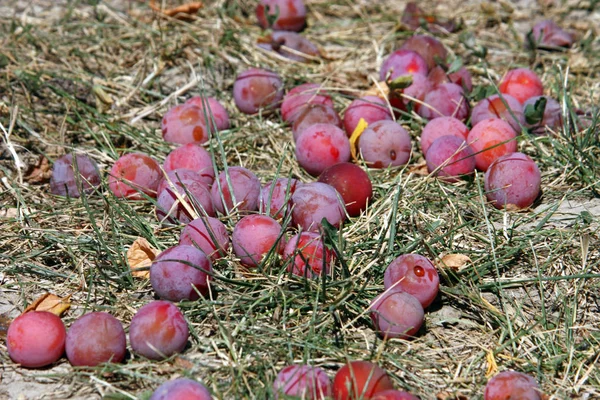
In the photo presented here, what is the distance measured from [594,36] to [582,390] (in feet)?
8.14

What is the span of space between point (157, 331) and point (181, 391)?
0.78 feet

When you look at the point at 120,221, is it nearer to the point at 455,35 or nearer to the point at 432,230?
the point at 432,230

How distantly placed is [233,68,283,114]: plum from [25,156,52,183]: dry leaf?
33.2 inches

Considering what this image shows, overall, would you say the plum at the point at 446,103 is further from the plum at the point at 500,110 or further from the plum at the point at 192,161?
the plum at the point at 192,161

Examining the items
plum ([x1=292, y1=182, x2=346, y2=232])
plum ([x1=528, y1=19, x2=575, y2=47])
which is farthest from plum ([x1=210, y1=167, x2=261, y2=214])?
plum ([x1=528, y1=19, x2=575, y2=47])

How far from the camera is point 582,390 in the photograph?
1.91 metres

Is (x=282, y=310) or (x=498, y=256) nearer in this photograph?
(x=282, y=310)

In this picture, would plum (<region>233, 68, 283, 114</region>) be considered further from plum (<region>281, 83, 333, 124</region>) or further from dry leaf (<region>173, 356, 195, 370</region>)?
dry leaf (<region>173, 356, 195, 370</region>)

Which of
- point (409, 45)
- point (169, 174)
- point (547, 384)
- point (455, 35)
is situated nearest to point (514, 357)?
point (547, 384)

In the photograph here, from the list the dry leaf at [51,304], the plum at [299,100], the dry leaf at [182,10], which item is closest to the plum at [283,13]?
the dry leaf at [182,10]

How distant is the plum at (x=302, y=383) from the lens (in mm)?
1729

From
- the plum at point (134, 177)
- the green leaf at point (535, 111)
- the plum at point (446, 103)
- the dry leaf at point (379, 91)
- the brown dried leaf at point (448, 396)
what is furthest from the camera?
the dry leaf at point (379, 91)

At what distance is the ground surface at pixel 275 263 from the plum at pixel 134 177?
0.16 ft

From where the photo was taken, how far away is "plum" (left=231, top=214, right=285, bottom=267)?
221 cm
